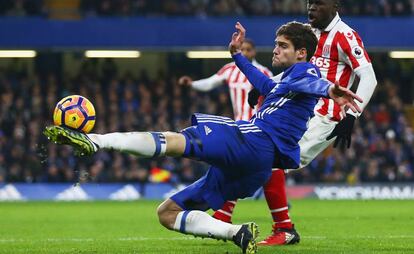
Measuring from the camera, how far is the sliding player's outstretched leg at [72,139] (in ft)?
20.6

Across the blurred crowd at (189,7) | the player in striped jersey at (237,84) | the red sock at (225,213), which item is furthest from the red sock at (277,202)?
the blurred crowd at (189,7)

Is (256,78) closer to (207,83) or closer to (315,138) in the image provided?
(315,138)

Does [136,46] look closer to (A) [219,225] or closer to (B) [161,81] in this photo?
(B) [161,81]

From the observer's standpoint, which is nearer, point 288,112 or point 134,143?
point 134,143

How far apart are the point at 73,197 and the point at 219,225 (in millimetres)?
14975

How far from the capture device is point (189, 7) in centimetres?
2645

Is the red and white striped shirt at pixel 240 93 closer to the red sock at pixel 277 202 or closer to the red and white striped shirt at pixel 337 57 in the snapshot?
the red and white striped shirt at pixel 337 57

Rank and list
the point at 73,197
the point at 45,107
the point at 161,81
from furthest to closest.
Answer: the point at 161,81, the point at 45,107, the point at 73,197

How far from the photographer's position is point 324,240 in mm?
9156

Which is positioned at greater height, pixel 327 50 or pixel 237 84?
pixel 327 50

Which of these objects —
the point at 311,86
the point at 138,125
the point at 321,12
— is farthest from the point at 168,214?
the point at 138,125

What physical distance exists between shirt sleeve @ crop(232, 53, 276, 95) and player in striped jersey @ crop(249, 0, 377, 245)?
145 cm

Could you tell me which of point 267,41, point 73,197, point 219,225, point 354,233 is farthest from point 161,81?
point 219,225

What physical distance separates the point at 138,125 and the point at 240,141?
1786 centimetres
